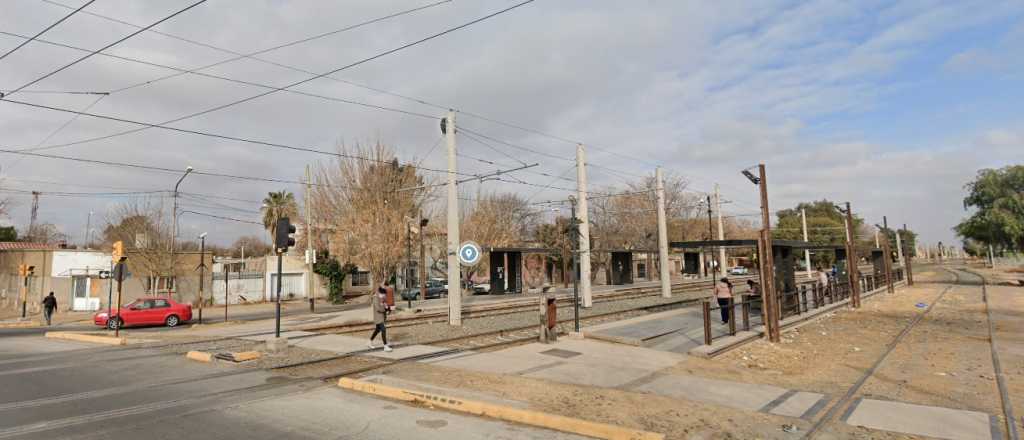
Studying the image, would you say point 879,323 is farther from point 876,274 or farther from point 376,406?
point 876,274

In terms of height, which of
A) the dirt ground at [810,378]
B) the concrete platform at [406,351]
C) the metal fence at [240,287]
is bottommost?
the dirt ground at [810,378]

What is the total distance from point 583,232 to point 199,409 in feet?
62.3

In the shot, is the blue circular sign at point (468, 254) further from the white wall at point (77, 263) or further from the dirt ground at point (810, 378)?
the white wall at point (77, 263)

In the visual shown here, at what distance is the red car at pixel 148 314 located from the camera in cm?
2073

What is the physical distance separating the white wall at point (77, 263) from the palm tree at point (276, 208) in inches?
494

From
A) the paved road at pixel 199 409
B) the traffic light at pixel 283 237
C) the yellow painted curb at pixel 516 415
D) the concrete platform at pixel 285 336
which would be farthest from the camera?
the concrete platform at pixel 285 336

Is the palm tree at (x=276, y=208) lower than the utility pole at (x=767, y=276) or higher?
higher

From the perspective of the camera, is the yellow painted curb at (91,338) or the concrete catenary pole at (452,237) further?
the concrete catenary pole at (452,237)

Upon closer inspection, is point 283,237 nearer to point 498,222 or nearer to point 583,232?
point 583,232

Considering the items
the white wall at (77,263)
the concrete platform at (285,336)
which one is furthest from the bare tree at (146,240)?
the concrete platform at (285,336)

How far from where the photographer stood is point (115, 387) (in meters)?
8.77

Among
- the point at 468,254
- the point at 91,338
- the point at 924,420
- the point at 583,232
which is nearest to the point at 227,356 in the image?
the point at 91,338

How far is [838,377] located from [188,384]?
38.9 ft

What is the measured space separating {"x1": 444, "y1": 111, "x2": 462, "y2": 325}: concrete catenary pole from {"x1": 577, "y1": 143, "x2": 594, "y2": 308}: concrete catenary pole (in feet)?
23.9
